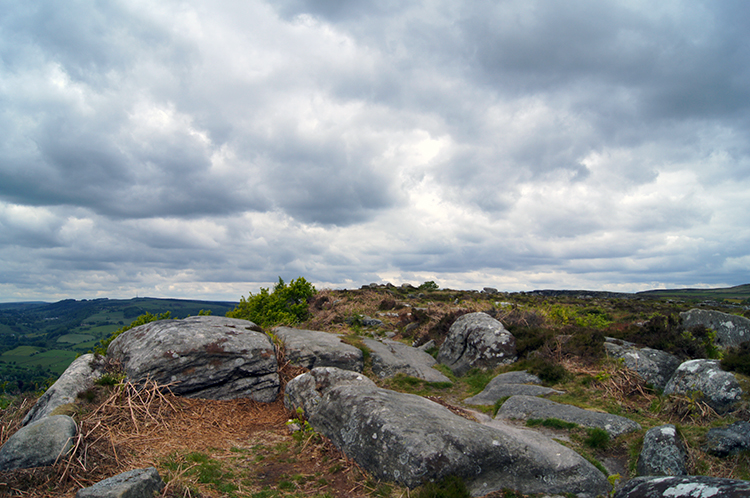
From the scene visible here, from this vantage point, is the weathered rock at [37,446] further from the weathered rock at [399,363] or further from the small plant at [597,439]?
the small plant at [597,439]

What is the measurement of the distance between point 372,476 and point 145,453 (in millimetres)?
4441

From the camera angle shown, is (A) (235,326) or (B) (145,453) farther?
(A) (235,326)

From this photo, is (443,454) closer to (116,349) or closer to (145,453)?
(145,453)

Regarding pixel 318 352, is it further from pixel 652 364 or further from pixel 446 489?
pixel 652 364

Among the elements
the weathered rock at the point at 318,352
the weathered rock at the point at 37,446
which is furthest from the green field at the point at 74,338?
the weathered rock at the point at 37,446

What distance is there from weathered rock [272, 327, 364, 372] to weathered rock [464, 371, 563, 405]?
13.5 ft

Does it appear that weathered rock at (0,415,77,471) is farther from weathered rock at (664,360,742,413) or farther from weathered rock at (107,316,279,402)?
weathered rock at (664,360,742,413)

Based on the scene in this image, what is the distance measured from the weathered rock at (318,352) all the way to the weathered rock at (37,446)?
21.7 feet

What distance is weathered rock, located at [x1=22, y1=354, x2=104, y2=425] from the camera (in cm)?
874

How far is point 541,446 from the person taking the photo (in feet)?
22.9

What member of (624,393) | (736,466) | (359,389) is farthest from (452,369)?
(736,466)

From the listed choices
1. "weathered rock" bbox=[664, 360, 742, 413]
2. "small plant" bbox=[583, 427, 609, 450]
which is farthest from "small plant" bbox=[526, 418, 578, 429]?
"weathered rock" bbox=[664, 360, 742, 413]

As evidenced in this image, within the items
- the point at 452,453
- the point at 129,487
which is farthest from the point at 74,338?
the point at 452,453

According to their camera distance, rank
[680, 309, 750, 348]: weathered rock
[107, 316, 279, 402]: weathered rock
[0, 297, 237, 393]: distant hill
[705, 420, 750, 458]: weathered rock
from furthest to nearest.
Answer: [0, 297, 237, 393]: distant hill < [680, 309, 750, 348]: weathered rock < [107, 316, 279, 402]: weathered rock < [705, 420, 750, 458]: weathered rock
